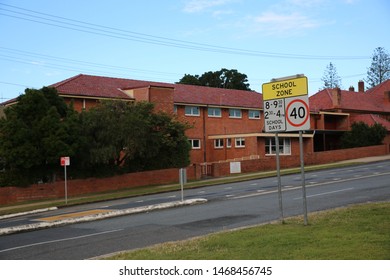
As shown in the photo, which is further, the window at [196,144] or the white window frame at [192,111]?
the window at [196,144]

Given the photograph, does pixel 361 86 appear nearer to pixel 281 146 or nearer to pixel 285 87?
pixel 281 146

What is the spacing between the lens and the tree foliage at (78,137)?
31.3m

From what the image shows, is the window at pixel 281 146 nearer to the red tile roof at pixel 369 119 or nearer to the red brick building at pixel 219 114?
the red brick building at pixel 219 114

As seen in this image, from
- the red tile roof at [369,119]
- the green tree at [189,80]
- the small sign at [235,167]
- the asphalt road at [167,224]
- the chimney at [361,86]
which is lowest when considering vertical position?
the asphalt road at [167,224]

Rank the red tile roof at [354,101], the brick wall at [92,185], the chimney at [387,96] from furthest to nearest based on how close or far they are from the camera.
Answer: the chimney at [387,96], the red tile roof at [354,101], the brick wall at [92,185]

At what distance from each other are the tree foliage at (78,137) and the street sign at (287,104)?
71.4 ft

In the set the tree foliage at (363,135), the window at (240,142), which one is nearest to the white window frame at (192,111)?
the window at (240,142)

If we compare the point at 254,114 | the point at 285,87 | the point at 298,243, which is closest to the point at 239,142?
the point at 254,114

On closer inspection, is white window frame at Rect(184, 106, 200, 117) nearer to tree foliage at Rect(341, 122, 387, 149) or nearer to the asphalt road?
tree foliage at Rect(341, 122, 387, 149)

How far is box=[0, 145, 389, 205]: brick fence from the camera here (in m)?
32.1

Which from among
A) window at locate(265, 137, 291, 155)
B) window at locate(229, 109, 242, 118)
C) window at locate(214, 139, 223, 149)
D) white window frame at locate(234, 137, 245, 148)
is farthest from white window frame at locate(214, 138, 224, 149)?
window at locate(265, 137, 291, 155)

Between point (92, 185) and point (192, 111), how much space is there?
1518 centimetres

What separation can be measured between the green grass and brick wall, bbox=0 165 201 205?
23507 mm

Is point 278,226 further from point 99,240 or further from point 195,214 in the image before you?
point 195,214
